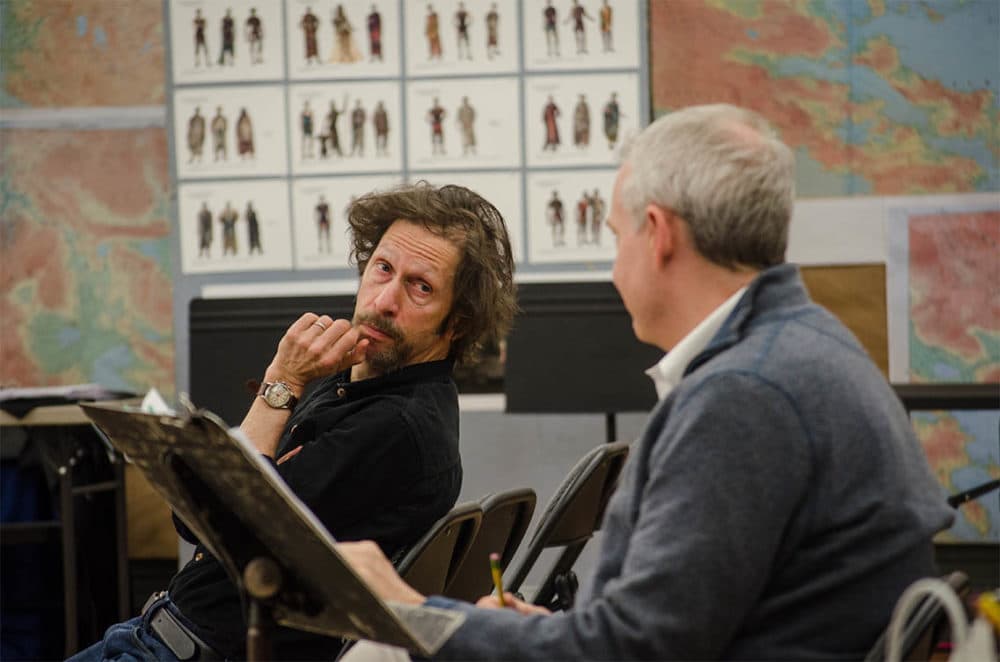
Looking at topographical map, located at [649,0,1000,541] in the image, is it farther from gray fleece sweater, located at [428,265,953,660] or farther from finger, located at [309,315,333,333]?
gray fleece sweater, located at [428,265,953,660]

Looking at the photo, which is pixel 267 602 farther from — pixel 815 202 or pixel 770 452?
pixel 815 202

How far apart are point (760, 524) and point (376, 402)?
1.20 meters

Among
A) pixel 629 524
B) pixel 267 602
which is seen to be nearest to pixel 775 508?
pixel 629 524

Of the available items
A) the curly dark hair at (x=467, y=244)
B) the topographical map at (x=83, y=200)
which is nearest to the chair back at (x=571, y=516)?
the curly dark hair at (x=467, y=244)

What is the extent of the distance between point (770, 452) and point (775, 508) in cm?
6

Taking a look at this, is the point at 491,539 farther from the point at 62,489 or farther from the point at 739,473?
the point at 62,489

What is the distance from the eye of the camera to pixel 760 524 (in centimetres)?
130

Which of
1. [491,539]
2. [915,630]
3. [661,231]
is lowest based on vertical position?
[491,539]

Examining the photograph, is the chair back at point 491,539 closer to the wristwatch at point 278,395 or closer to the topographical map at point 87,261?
the wristwatch at point 278,395

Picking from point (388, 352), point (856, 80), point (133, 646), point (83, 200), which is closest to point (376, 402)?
point (388, 352)

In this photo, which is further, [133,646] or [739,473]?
[133,646]

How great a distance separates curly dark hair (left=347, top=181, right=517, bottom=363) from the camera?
2.62 m

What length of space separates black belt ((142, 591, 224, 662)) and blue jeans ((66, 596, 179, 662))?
19 mm

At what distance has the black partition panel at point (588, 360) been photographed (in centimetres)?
448
